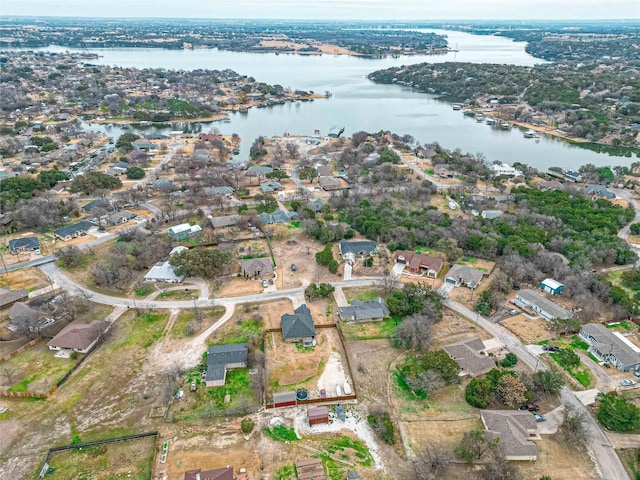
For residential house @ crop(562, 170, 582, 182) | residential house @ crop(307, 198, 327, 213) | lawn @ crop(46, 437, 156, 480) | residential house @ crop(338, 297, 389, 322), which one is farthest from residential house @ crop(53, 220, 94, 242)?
residential house @ crop(562, 170, 582, 182)

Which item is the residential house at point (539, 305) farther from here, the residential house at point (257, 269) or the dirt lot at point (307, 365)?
the residential house at point (257, 269)

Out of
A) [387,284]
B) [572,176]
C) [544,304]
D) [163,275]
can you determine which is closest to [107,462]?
[163,275]

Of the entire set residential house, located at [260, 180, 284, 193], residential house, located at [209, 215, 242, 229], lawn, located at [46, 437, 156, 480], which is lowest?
residential house, located at [260, 180, 284, 193]

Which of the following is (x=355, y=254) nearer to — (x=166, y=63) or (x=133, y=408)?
(x=133, y=408)

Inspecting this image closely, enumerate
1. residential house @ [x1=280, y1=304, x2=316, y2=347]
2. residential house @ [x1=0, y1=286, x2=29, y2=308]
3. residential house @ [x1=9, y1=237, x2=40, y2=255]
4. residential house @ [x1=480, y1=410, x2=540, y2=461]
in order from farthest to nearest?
residential house @ [x1=9, y1=237, x2=40, y2=255], residential house @ [x1=0, y1=286, x2=29, y2=308], residential house @ [x1=280, y1=304, x2=316, y2=347], residential house @ [x1=480, y1=410, x2=540, y2=461]

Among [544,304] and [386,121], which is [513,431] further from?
[386,121]

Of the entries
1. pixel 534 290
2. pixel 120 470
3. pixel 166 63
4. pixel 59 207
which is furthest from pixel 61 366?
pixel 166 63

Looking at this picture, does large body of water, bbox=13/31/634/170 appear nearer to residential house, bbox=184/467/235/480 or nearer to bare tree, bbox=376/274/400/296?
bare tree, bbox=376/274/400/296
